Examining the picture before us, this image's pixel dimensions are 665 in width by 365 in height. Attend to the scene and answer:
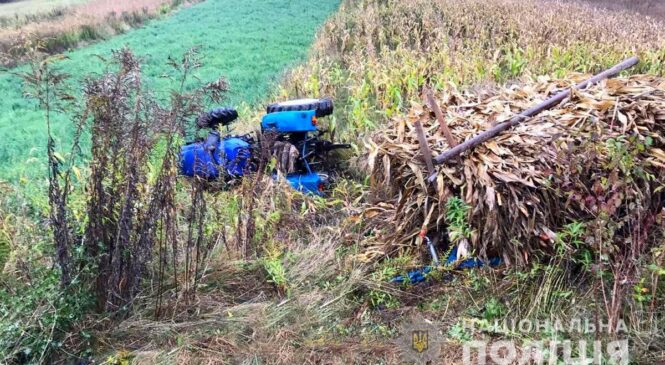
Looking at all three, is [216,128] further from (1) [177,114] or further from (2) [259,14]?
(2) [259,14]

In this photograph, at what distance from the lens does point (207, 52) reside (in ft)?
43.5

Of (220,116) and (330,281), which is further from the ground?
(220,116)

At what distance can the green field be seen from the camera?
679 centimetres

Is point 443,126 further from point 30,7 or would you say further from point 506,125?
point 30,7

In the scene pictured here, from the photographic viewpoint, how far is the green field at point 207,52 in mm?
6789

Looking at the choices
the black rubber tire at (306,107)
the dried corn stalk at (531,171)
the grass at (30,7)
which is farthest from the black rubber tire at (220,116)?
the grass at (30,7)

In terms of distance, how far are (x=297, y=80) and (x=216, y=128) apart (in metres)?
2.70

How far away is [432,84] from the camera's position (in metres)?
6.65

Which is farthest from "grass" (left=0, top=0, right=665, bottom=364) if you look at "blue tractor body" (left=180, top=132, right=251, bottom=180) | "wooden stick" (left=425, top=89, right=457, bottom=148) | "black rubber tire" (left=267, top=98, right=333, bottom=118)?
"black rubber tire" (left=267, top=98, right=333, bottom=118)

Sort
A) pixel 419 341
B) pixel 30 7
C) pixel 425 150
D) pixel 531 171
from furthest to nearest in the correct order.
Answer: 1. pixel 30 7
2. pixel 425 150
3. pixel 531 171
4. pixel 419 341

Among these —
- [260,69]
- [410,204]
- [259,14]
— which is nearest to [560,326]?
[410,204]

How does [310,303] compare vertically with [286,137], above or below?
below

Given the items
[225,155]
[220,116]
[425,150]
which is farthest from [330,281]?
[220,116]

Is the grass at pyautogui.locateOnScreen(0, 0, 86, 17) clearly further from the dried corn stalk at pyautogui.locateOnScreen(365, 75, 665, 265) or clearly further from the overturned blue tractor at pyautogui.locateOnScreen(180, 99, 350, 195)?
the dried corn stalk at pyautogui.locateOnScreen(365, 75, 665, 265)
